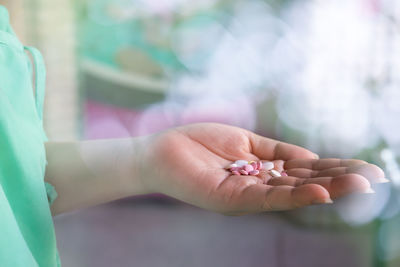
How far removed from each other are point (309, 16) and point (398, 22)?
0.41 metres

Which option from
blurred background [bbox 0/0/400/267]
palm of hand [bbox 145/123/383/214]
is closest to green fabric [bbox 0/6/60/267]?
palm of hand [bbox 145/123/383/214]

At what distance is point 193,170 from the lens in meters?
0.52

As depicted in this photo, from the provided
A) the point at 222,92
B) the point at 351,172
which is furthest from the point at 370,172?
the point at 222,92

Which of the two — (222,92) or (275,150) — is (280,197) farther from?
(222,92)

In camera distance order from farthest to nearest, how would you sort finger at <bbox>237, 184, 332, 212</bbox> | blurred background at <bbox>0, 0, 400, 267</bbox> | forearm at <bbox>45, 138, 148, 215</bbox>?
1. blurred background at <bbox>0, 0, 400, 267</bbox>
2. forearm at <bbox>45, 138, 148, 215</bbox>
3. finger at <bbox>237, 184, 332, 212</bbox>

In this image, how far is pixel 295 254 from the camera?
1897 millimetres

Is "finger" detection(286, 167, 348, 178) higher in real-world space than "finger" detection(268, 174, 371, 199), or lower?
lower

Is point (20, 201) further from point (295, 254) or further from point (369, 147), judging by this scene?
point (295, 254)

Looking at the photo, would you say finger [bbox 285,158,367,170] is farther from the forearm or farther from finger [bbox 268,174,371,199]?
the forearm

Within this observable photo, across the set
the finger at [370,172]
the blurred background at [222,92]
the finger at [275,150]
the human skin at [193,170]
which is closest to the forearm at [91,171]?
the human skin at [193,170]

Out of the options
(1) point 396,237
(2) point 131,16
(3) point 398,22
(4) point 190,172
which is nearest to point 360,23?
(3) point 398,22

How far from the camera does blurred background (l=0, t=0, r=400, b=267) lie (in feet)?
5.87

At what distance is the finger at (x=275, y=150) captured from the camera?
0.56 meters

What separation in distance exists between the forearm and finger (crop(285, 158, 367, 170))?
21cm
